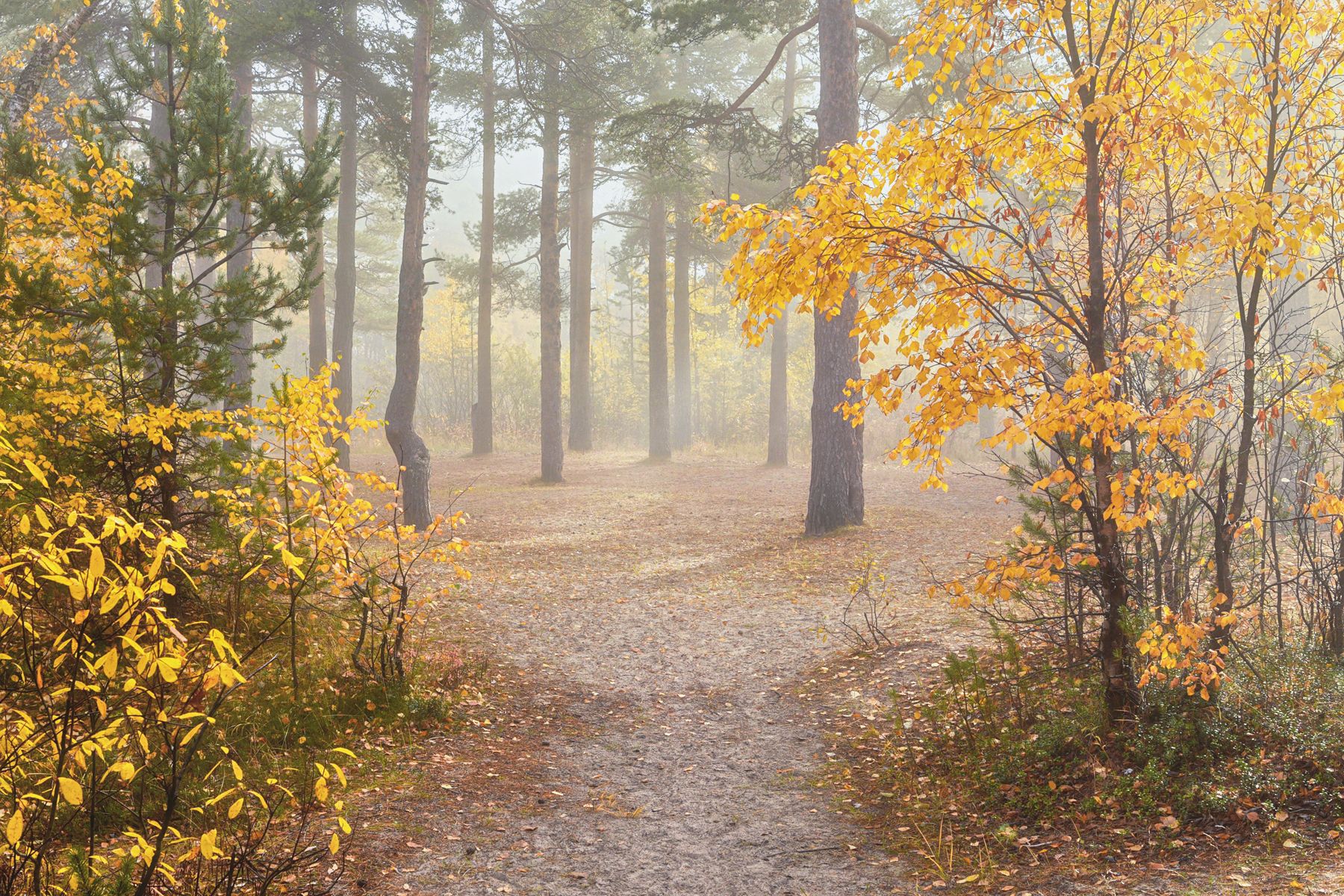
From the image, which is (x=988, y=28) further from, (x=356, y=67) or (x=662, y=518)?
(x=356, y=67)

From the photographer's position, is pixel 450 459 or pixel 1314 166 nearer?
pixel 1314 166

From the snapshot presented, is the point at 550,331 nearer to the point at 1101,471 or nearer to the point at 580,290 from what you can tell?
the point at 580,290

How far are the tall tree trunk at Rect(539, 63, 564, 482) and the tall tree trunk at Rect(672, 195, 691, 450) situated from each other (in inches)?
195

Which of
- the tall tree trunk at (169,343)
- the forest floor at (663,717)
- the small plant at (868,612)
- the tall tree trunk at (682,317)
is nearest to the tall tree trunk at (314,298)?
the forest floor at (663,717)

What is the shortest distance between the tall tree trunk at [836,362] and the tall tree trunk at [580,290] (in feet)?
38.3

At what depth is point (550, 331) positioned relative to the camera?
56.7 feet

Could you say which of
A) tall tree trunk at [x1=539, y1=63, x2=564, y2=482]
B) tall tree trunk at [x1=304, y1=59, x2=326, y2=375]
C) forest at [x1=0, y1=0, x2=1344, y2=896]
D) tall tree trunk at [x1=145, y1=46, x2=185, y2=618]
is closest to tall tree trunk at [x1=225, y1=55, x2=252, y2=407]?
forest at [x1=0, y1=0, x2=1344, y2=896]

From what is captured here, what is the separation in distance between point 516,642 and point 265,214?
12.3 feet

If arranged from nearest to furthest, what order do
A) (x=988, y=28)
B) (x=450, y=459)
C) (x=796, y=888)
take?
(x=796, y=888) < (x=988, y=28) < (x=450, y=459)

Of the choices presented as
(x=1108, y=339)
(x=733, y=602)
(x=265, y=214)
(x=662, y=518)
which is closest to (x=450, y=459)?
(x=662, y=518)

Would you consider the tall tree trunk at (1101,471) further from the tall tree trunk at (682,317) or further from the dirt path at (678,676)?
the tall tree trunk at (682,317)

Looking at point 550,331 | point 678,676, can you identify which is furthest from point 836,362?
point 550,331

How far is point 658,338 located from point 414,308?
10905 mm

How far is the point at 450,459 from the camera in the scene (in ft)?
69.9
